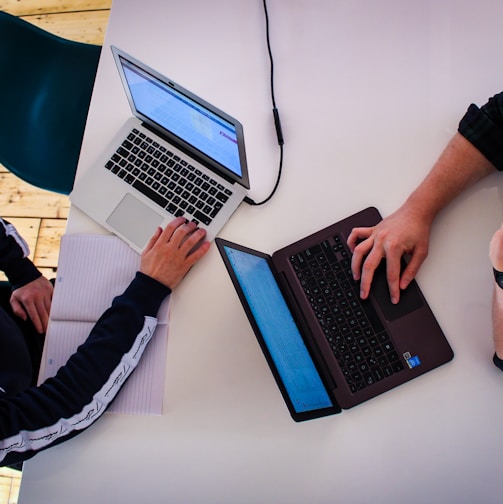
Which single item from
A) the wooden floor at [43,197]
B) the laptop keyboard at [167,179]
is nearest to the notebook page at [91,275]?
the laptop keyboard at [167,179]

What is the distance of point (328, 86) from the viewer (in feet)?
3.23

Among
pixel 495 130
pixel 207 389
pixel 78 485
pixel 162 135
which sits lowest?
pixel 78 485

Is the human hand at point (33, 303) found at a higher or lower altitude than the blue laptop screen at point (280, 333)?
lower

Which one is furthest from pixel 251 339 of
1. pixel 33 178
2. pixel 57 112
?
pixel 57 112

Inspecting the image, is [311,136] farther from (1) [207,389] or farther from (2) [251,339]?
(1) [207,389]

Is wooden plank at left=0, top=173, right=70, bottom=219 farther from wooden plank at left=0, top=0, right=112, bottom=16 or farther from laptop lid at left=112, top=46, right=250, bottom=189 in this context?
laptop lid at left=112, top=46, right=250, bottom=189

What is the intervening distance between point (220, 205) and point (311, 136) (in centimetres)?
25

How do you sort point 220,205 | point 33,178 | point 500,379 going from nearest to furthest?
1. point 500,379
2. point 220,205
3. point 33,178

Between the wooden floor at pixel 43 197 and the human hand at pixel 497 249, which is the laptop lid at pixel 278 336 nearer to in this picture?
the human hand at pixel 497 249

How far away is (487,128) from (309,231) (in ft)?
1.26

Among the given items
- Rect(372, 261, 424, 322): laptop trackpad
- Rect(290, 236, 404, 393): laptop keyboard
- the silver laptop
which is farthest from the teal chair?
Rect(372, 261, 424, 322): laptop trackpad

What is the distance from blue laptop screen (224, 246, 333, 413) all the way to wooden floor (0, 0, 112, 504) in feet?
3.93

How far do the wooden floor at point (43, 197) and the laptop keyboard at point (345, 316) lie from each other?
1223mm

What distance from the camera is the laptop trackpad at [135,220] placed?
94 centimetres
